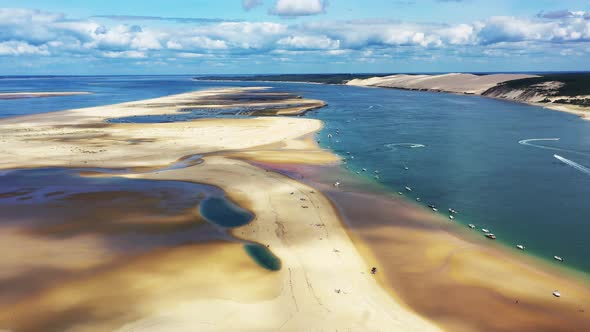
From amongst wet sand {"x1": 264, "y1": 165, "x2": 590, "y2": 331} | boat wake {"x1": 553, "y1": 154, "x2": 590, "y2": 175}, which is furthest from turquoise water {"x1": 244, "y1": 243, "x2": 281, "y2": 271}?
boat wake {"x1": 553, "y1": 154, "x2": 590, "y2": 175}

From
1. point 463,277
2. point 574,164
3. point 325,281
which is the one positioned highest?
point 574,164

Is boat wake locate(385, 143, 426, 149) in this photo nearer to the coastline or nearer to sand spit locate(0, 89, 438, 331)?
the coastline

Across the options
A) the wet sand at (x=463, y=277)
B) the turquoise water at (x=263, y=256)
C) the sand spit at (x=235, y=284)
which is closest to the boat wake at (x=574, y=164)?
the wet sand at (x=463, y=277)

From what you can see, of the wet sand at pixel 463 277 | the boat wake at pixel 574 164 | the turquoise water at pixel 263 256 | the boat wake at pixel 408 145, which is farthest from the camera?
the boat wake at pixel 408 145

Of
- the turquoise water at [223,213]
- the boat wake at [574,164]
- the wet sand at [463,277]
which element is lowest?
the wet sand at [463,277]

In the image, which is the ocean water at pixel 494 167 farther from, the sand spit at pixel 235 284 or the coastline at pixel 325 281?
the sand spit at pixel 235 284

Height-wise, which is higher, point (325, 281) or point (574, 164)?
point (574, 164)

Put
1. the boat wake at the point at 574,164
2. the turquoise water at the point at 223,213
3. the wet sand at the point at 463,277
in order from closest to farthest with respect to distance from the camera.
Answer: the wet sand at the point at 463,277 → the turquoise water at the point at 223,213 → the boat wake at the point at 574,164

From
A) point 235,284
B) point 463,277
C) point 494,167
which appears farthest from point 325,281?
point 494,167

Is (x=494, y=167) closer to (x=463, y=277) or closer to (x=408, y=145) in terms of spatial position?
(x=408, y=145)

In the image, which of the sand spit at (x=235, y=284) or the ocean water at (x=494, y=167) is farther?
the ocean water at (x=494, y=167)

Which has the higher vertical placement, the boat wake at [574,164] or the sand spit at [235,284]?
the boat wake at [574,164]
